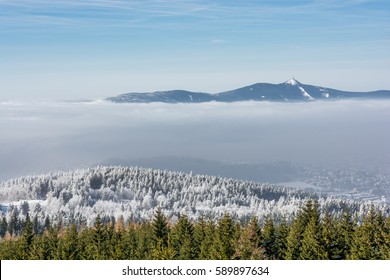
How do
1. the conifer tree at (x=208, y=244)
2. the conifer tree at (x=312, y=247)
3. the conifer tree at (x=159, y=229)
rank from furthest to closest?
the conifer tree at (x=159, y=229)
the conifer tree at (x=208, y=244)
the conifer tree at (x=312, y=247)

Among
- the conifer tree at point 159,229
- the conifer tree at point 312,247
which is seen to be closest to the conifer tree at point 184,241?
the conifer tree at point 159,229

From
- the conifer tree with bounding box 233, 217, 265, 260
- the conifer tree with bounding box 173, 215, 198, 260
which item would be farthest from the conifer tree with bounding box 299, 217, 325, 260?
the conifer tree with bounding box 173, 215, 198, 260

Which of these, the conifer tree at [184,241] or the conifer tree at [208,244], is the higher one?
the conifer tree at [208,244]

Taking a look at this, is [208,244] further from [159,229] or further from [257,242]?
[159,229]

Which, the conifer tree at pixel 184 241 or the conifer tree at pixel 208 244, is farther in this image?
the conifer tree at pixel 184 241

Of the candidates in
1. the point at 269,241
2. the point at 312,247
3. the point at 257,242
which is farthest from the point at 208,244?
the point at 312,247

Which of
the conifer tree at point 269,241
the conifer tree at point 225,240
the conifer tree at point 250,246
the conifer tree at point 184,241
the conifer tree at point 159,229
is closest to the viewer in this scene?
the conifer tree at point 225,240

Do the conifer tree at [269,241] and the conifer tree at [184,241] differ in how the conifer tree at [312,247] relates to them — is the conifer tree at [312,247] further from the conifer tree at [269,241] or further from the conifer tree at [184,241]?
the conifer tree at [184,241]

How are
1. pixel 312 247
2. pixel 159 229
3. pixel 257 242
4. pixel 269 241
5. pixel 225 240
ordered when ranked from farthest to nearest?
pixel 159 229
pixel 269 241
pixel 225 240
pixel 257 242
pixel 312 247

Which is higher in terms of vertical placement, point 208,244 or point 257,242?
point 257,242

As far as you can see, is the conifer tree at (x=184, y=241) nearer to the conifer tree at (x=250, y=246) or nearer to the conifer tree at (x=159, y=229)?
the conifer tree at (x=159, y=229)

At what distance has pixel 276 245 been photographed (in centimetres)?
7525
